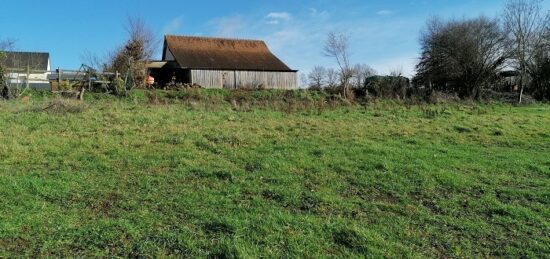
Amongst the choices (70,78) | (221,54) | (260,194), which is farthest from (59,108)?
(221,54)

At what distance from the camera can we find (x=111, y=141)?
31.2 feet

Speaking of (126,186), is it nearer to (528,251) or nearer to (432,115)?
(528,251)

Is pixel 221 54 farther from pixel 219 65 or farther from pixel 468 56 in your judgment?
pixel 468 56

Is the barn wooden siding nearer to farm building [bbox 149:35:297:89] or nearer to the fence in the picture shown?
farm building [bbox 149:35:297:89]

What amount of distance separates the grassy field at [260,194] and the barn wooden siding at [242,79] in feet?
80.1

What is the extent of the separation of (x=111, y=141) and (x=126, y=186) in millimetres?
3602

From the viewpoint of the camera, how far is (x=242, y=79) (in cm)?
3791

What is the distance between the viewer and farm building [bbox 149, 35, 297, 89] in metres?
36.3

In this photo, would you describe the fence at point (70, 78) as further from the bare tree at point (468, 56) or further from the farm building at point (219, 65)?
the bare tree at point (468, 56)

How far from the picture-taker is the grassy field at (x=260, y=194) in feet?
14.4

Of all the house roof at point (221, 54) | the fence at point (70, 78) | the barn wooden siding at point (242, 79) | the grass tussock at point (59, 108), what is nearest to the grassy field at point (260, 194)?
the grass tussock at point (59, 108)

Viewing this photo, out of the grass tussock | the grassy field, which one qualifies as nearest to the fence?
the grass tussock

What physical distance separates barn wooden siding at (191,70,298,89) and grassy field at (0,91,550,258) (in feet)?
80.1

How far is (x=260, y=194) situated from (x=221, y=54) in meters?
34.5
